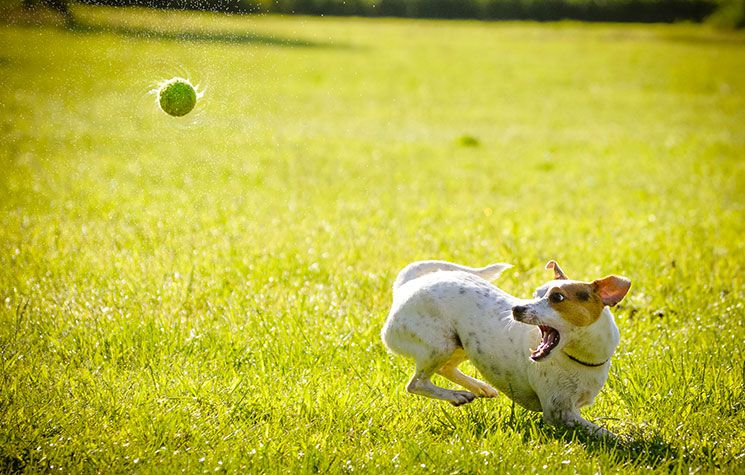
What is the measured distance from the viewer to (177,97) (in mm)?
5820

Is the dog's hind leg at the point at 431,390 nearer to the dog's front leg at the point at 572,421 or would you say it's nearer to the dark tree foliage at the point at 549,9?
the dog's front leg at the point at 572,421

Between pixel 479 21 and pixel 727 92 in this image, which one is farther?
pixel 479 21

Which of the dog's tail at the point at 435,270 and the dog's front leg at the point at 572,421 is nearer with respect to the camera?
the dog's front leg at the point at 572,421

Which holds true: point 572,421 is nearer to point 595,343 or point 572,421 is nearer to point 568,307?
point 595,343

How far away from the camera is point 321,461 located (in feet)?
11.6

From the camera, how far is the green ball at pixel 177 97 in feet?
19.1

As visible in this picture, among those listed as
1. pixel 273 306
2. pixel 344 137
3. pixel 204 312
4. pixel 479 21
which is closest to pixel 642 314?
pixel 273 306

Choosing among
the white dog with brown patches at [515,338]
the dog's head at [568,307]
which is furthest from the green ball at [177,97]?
the dog's head at [568,307]

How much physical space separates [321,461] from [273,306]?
82.2 inches

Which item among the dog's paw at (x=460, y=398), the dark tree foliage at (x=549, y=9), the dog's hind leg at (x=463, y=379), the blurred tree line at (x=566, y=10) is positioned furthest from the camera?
the dark tree foliage at (x=549, y=9)

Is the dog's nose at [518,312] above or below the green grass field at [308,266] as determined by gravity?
above

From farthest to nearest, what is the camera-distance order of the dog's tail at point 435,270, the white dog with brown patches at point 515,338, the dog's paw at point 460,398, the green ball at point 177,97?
the green ball at point 177,97 → the dog's tail at point 435,270 → the dog's paw at point 460,398 → the white dog with brown patches at point 515,338

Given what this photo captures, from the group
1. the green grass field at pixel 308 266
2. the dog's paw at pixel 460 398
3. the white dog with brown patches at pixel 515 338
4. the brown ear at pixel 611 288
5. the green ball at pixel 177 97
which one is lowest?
the green grass field at pixel 308 266

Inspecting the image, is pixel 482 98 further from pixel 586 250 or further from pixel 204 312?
pixel 204 312
